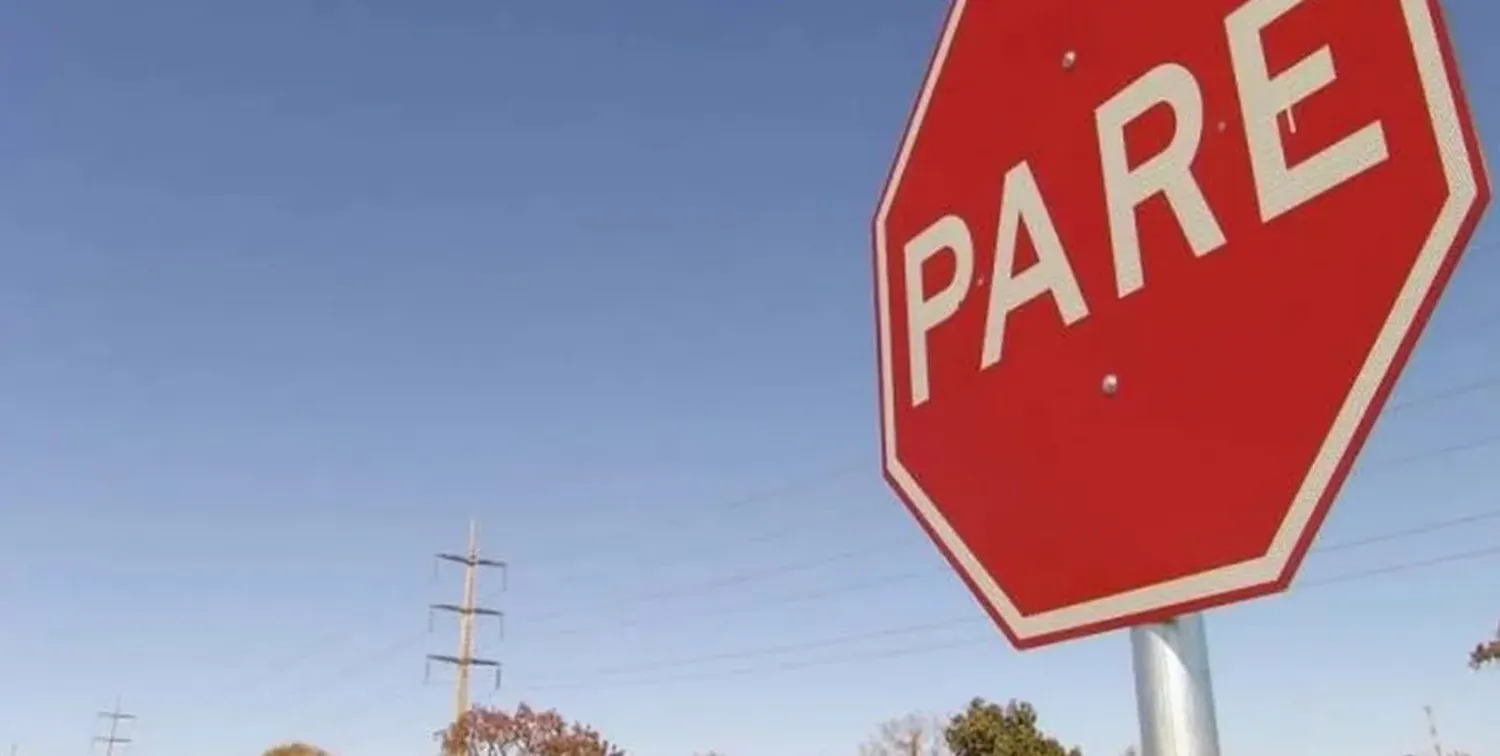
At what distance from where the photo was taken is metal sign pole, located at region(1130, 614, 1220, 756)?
125 cm

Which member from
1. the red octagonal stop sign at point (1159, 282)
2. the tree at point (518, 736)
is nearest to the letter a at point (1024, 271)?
the red octagonal stop sign at point (1159, 282)

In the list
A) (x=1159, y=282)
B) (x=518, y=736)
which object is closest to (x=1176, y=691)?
(x=1159, y=282)

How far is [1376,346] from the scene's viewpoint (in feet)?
3.63

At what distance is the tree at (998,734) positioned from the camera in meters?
38.5

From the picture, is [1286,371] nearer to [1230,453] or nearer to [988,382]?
[1230,453]

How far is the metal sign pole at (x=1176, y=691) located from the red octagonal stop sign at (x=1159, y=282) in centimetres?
4

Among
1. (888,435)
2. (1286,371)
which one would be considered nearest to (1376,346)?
(1286,371)

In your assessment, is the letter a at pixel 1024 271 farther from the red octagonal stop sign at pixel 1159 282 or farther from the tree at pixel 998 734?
the tree at pixel 998 734

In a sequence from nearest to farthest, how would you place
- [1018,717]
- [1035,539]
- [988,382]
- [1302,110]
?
[1302,110], [1035,539], [988,382], [1018,717]

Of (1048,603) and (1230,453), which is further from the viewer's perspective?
(1048,603)

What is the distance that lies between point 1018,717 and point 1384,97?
40768 millimetres

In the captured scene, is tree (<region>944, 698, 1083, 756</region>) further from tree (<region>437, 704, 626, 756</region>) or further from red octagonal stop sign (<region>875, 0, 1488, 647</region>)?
red octagonal stop sign (<region>875, 0, 1488, 647</region>)

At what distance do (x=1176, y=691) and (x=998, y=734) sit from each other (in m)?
40.1

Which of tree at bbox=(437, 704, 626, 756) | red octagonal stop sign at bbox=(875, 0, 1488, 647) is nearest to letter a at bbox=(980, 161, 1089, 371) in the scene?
red octagonal stop sign at bbox=(875, 0, 1488, 647)
